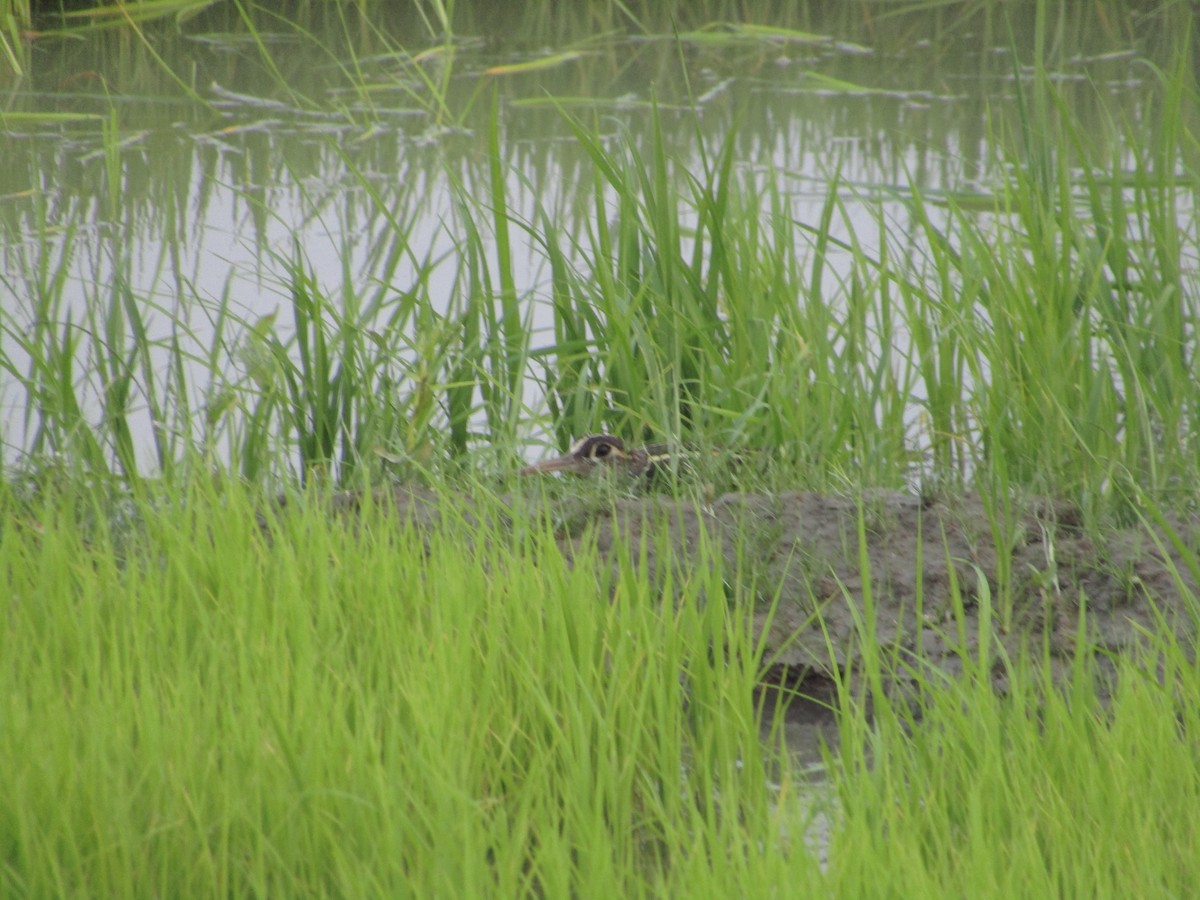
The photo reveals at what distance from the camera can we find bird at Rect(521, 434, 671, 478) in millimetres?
2223

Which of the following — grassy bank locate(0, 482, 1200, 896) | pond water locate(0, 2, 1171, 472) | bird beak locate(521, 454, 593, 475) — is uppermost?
pond water locate(0, 2, 1171, 472)

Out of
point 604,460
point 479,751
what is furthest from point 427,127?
point 479,751

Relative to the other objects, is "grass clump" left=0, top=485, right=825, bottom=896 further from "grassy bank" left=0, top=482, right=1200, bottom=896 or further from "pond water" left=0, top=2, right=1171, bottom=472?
"pond water" left=0, top=2, right=1171, bottom=472

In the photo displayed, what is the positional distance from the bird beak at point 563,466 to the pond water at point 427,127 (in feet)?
1.12

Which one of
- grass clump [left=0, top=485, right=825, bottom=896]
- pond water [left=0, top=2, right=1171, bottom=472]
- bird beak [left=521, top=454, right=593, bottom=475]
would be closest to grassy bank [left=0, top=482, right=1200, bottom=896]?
grass clump [left=0, top=485, right=825, bottom=896]

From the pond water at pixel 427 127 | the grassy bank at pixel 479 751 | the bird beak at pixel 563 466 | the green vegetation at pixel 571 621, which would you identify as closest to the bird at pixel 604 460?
the bird beak at pixel 563 466

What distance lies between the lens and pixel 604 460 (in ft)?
7.41

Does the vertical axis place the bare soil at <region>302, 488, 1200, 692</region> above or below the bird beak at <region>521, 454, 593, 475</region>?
below

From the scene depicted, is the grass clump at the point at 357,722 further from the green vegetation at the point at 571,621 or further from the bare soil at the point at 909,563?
the bare soil at the point at 909,563

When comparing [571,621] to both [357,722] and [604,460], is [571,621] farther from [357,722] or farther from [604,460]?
[604,460]

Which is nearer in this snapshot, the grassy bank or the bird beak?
the grassy bank

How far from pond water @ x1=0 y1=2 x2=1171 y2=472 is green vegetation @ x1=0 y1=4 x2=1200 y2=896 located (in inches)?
7.8

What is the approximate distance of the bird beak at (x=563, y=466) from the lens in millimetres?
2205

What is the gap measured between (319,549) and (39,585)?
0.34 meters
